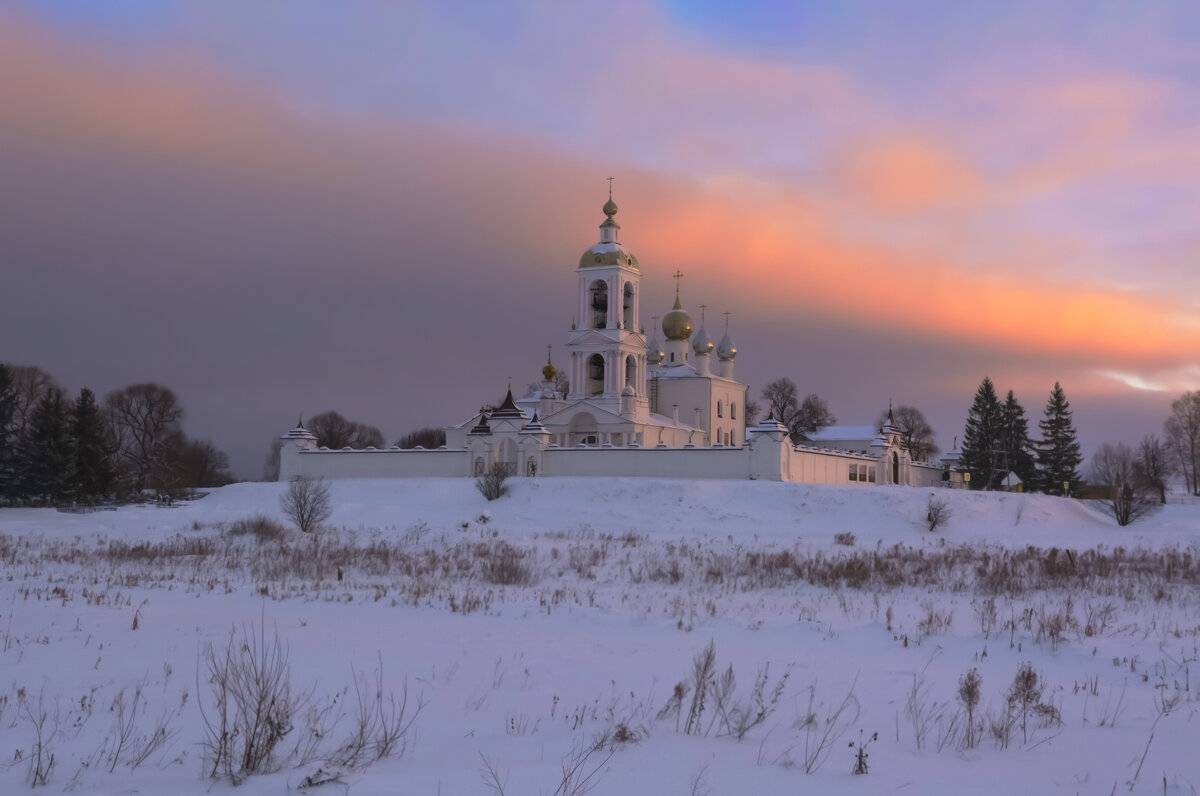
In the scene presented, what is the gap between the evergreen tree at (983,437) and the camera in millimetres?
72062

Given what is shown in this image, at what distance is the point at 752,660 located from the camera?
9.34m

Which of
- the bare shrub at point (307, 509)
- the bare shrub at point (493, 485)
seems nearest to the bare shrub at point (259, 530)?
the bare shrub at point (307, 509)

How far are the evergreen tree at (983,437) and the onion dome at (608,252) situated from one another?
29.6 m

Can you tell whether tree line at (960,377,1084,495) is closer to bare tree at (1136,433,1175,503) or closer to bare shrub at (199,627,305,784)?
bare tree at (1136,433,1175,503)

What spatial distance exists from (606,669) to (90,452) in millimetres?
46744

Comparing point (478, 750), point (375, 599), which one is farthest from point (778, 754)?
point (375, 599)

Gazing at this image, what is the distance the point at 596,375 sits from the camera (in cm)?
6197

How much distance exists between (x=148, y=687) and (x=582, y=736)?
3509 millimetres

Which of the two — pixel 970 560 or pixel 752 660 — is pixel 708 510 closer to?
pixel 970 560

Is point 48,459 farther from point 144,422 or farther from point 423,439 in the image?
point 423,439

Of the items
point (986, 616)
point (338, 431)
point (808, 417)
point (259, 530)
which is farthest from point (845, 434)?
point (986, 616)

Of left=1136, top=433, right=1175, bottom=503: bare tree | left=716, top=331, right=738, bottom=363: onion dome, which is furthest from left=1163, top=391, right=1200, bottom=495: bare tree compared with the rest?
left=716, top=331, right=738, bottom=363: onion dome

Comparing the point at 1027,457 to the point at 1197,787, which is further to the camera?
the point at 1027,457

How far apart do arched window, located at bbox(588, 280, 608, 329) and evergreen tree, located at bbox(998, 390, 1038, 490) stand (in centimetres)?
3164
